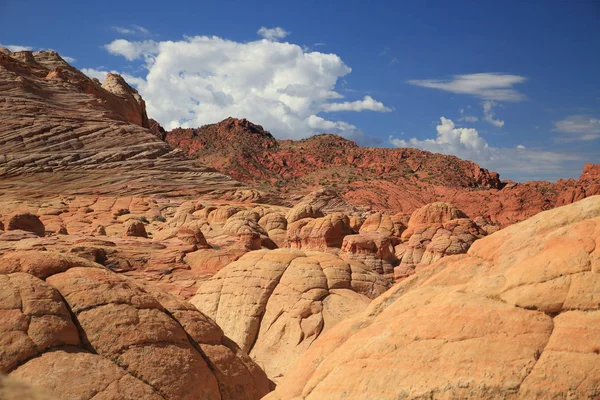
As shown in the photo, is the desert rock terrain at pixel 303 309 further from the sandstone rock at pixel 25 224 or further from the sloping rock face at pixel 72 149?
the sloping rock face at pixel 72 149

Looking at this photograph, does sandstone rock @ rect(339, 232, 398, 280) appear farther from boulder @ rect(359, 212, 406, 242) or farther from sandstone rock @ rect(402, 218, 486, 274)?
boulder @ rect(359, 212, 406, 242)

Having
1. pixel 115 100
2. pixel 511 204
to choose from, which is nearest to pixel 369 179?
pixel 511 204

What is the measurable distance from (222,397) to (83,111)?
62.7 metres

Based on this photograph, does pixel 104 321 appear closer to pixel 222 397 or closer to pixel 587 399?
pixel 222 397

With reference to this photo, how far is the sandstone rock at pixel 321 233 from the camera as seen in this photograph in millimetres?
37156

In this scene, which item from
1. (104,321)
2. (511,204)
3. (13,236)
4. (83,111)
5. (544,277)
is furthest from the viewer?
(511,204)

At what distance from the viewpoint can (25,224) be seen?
104 feet

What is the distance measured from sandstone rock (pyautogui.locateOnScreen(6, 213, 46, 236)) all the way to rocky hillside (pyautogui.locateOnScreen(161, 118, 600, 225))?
6486cm

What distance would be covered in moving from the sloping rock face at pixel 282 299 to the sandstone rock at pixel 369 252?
14.5 meters

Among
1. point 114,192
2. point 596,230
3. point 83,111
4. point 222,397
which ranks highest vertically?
point 83,111

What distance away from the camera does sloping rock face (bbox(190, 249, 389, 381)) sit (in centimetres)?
1616

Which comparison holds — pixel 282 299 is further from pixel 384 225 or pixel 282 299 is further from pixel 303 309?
pixel 384 225

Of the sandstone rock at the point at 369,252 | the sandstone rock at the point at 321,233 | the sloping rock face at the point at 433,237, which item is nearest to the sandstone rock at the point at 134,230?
the sandstone rock at the point at 321,233

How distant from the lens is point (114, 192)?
57.1 m
